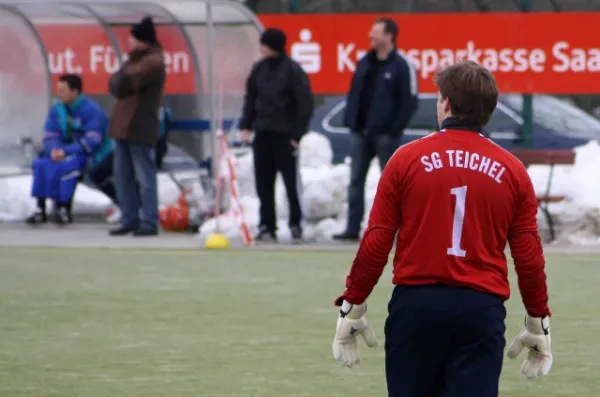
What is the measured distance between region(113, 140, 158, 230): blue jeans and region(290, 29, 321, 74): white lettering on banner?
9.57ft

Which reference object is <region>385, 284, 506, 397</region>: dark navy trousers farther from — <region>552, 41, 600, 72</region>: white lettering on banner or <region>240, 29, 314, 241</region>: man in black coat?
<region>552, 41, 600, 72</region>: white lettering on banner

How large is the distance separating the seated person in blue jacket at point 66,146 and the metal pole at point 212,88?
4.05ft

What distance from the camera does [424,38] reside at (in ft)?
55.6

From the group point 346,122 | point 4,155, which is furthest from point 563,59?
point 4,155

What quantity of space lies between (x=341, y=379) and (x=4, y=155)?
10.4 m

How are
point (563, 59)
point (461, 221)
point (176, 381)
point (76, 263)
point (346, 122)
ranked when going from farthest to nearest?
point (563, 59)
point (346, 122)
point (76, 263)
point (176, 381)
point (461, 221)

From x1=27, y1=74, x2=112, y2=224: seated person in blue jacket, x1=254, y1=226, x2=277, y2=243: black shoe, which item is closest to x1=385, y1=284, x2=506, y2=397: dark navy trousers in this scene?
x1=254, y1=226, x2=277, y2=243: black shoe

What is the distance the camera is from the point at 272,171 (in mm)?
14031

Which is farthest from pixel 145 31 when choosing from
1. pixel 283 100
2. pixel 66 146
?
pixel 66 146

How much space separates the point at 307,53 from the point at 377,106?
369 centimetres

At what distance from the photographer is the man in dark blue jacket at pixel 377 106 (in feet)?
44.8

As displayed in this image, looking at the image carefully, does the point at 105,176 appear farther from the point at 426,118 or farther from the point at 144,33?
the point at 426,118

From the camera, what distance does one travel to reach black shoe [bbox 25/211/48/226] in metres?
15.8

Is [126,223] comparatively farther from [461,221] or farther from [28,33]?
[461,221]
